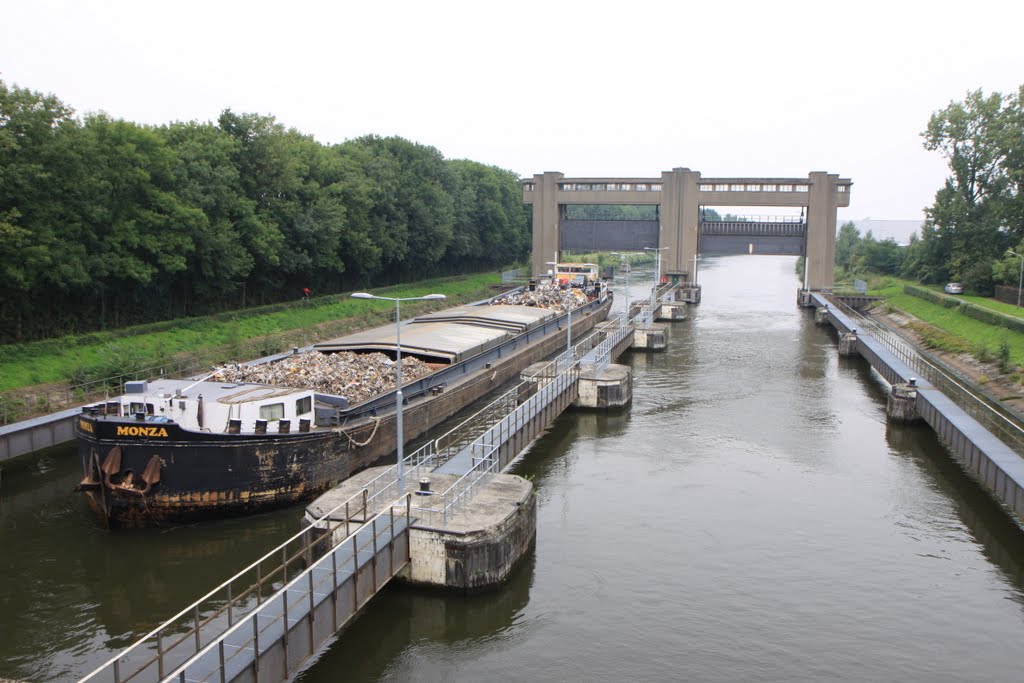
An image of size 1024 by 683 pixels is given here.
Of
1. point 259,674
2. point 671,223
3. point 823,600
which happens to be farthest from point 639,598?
point 671,223

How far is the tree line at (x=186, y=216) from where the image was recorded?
36.7 meters

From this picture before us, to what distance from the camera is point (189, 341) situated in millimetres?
44375

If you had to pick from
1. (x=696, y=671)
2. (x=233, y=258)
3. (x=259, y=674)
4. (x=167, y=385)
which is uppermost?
(x=233, y=258)

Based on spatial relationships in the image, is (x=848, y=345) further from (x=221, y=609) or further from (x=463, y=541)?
(x=221, y=609)

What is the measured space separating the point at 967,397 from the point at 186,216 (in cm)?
4000

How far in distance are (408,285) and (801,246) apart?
39.6 metres

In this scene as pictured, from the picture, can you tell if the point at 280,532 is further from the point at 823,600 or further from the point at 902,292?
the point at 902,292

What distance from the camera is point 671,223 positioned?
8519 cm

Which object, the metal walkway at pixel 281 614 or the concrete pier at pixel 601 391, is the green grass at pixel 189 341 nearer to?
the concrete pier at pixel 601 391

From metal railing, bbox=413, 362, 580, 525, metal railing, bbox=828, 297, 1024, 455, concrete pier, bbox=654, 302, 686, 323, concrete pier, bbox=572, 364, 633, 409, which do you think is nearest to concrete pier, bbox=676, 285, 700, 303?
concrete pier, bbox=654, 302, 686, 323

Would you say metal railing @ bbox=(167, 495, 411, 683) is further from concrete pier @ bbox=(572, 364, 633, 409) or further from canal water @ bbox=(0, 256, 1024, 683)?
concrete pier @ bbox=(572, 364, 633, 409)

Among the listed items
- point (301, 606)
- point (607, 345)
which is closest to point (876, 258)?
point (607, 345)

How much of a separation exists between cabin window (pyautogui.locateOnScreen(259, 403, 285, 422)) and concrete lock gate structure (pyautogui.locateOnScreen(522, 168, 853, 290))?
6305 cm

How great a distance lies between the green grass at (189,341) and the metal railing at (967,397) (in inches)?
1286
